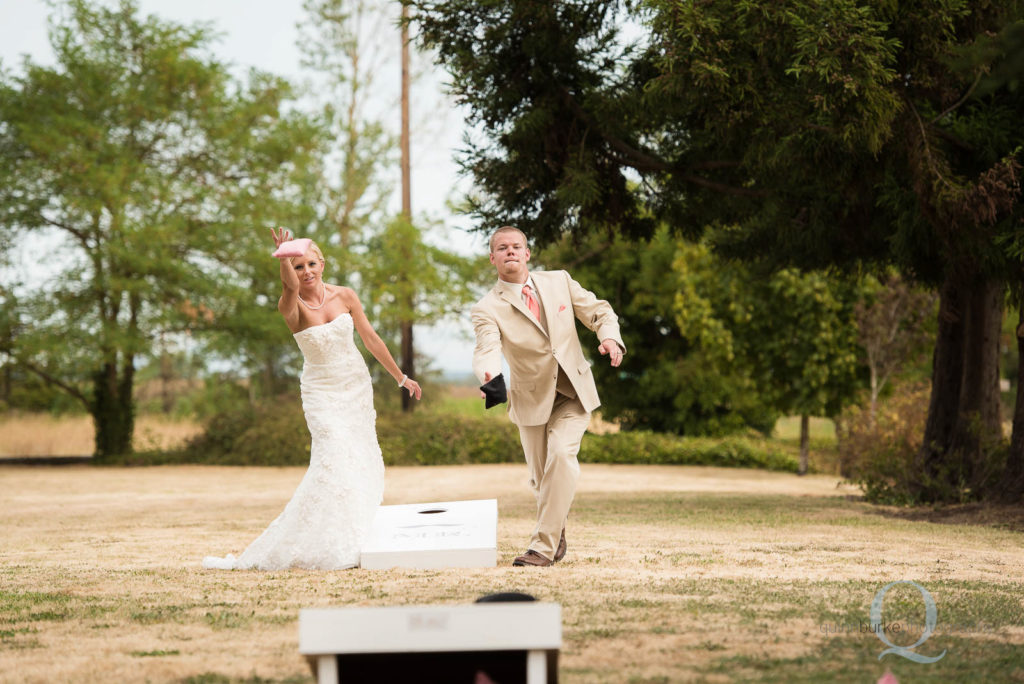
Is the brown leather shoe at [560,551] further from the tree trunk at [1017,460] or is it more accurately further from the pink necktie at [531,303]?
the tree trunk at [1017,460]

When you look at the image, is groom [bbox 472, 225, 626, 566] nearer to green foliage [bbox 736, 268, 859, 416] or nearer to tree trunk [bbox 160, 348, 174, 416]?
green foliage [bbox 736, 268, 859, 416]

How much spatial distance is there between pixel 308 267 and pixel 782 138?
4990 millimetres

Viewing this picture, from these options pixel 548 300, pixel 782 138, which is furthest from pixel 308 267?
pixel 782 138

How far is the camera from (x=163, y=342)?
25219 mm

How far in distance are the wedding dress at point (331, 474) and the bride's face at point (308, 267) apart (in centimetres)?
34

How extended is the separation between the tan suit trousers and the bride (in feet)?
3.50

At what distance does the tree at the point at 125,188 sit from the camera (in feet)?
78.0

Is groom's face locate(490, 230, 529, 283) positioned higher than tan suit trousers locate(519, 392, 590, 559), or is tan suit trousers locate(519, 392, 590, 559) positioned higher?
groom's face locate(490, 230, 529, 283)

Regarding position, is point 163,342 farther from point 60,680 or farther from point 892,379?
point 60,680

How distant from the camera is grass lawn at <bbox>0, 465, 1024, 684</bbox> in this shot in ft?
14.2

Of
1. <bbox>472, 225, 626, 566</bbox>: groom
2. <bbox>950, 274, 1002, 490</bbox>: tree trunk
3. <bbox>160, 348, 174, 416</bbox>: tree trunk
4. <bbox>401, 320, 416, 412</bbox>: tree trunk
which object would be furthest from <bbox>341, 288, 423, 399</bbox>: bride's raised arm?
<bbox>160, 348, 174, 416</bbox>: tree trunk

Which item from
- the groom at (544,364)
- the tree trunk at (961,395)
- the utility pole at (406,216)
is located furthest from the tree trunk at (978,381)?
the utility pole at (406,216)

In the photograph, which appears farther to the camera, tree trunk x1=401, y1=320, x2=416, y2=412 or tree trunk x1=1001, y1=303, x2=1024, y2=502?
tree trunk x1=401, y1=320, x2=416, y2=412

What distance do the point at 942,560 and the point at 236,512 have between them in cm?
880
